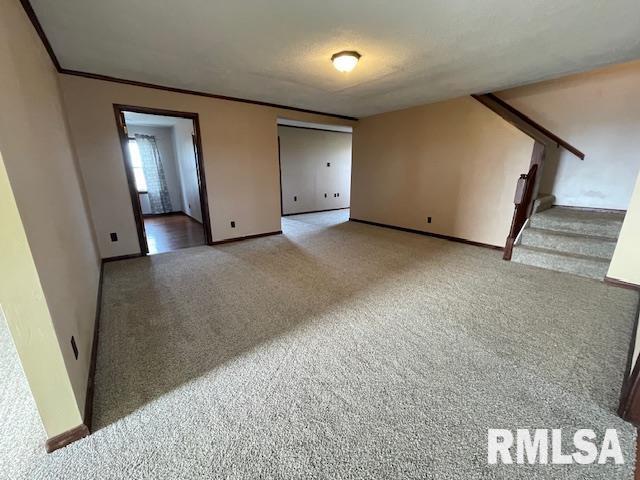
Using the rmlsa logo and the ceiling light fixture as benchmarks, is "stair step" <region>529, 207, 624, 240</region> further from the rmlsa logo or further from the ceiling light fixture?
the ceiling light fixture

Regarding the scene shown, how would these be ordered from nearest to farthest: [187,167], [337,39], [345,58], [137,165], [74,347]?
[74,347] → [337,39] → [345,58] → [187,167] → [137,165]

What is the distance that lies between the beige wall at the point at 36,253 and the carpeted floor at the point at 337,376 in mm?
282

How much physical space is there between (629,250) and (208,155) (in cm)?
515

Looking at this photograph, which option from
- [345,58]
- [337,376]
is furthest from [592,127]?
[337,376]

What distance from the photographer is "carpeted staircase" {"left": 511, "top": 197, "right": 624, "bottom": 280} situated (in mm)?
2949

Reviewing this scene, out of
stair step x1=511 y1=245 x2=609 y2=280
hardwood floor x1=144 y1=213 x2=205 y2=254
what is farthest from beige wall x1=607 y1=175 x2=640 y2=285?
hardwood floor x1=144 y1=213 x2=205 y2=254

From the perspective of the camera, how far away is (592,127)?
11.8 feet

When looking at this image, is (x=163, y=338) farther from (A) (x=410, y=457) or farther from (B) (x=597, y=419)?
(B) (x=597, y=419)

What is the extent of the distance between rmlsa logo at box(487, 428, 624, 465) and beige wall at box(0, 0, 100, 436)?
6.25 ft

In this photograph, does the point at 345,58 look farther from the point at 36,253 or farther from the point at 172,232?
the point at 172,232

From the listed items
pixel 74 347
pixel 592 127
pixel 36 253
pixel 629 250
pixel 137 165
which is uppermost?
pixel 592 127

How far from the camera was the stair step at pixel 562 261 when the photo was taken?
9.31ft

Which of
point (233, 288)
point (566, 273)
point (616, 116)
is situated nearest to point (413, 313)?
point (233, 288)

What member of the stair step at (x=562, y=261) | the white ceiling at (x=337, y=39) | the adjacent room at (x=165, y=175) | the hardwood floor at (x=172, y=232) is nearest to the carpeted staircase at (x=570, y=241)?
the stair step at (x=562, y=261)
